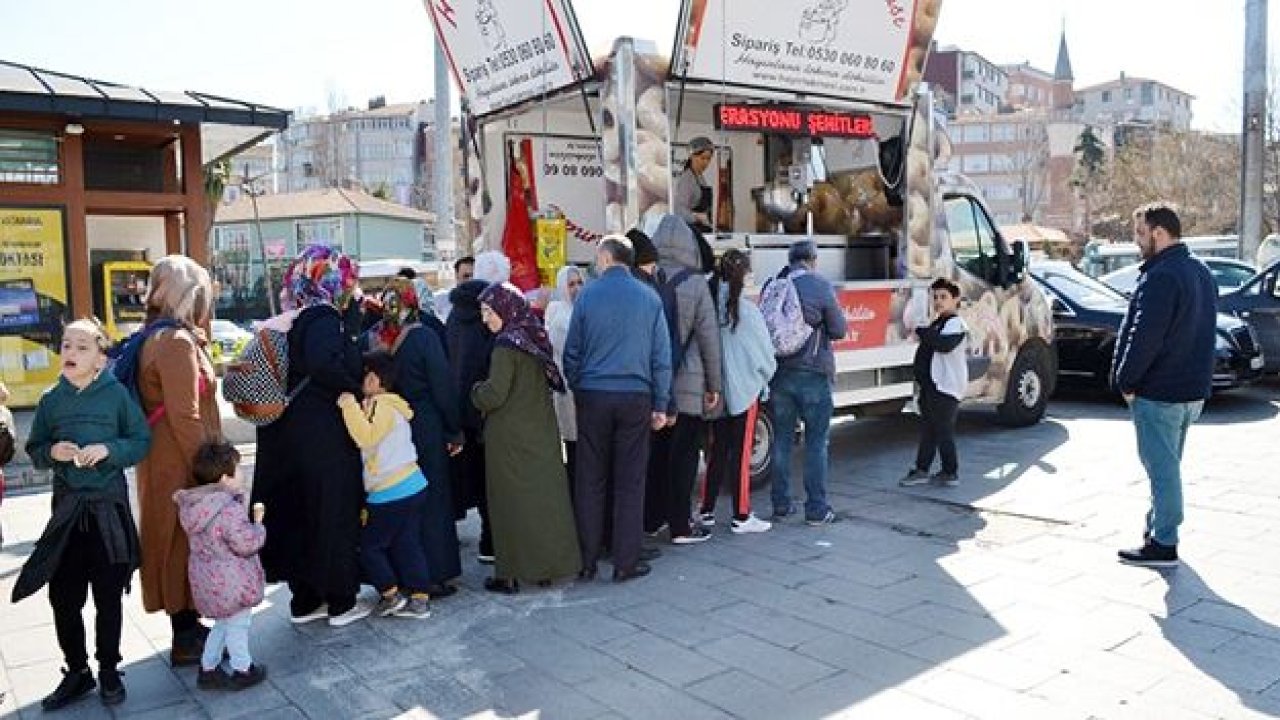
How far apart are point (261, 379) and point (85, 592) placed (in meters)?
1.07

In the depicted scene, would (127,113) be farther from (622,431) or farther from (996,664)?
(996,664)

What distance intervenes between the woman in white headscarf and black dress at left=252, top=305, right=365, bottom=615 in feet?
4.22

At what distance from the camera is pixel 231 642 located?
13.6 feet

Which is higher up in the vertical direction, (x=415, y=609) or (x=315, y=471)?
(x=315, y=471)

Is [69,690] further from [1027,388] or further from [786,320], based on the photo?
[1027,388]

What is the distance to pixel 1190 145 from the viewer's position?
127 ft

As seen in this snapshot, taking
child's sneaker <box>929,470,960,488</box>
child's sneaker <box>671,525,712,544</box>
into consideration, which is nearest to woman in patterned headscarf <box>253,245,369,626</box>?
child's sneaker <box>671,525,712,544</box>

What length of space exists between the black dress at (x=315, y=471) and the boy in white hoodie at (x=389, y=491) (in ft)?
0.23

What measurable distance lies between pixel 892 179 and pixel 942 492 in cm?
275

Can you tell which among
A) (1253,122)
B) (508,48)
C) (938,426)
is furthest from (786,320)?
(1253,122)

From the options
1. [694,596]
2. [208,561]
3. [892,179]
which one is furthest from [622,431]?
[892,179]

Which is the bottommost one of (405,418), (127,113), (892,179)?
(405,418)

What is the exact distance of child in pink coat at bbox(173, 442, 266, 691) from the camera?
406cm

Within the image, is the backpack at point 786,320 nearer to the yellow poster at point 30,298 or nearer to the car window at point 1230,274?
the yellow poster at point 30,298
